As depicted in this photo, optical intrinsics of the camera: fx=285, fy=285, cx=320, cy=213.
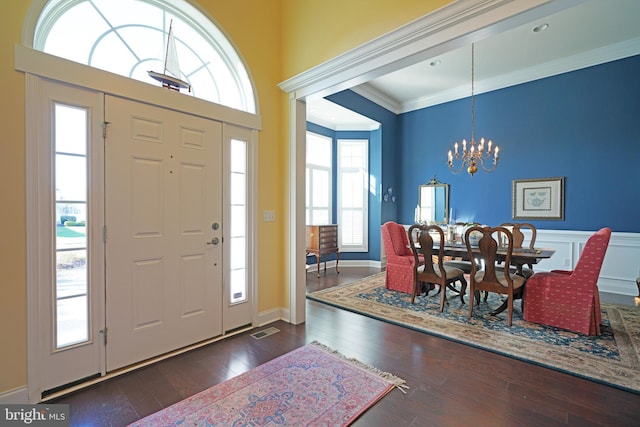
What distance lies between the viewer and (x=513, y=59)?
15.6 feet

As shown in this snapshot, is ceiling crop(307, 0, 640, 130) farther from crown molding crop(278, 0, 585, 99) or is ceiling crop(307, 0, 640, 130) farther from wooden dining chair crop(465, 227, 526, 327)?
wooden dining chair crop(465, 227, 526, 327)

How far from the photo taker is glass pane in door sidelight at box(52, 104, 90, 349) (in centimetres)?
197

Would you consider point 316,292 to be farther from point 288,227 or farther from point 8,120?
point 8,120

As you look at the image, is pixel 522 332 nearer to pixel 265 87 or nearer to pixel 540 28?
pixel 265 87

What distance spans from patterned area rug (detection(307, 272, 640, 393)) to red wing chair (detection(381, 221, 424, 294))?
7.1 inches

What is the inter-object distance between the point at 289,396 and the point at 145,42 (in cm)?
310

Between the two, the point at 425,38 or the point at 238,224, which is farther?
the point at 238,224

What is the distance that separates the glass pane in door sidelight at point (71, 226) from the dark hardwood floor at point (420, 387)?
1.58 ft

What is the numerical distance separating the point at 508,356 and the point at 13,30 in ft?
14.2

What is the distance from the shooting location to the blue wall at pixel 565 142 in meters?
4.31

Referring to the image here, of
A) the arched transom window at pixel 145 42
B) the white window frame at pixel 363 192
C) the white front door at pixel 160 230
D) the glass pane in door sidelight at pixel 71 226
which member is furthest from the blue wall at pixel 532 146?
the glass pane in door sidelight at pixel 71 226

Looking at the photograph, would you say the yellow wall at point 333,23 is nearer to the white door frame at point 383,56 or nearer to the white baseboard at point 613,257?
the white door frame at point 383,56

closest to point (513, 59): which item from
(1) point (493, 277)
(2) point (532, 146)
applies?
(2) point (532, 146)

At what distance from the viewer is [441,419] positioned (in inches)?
68.1
